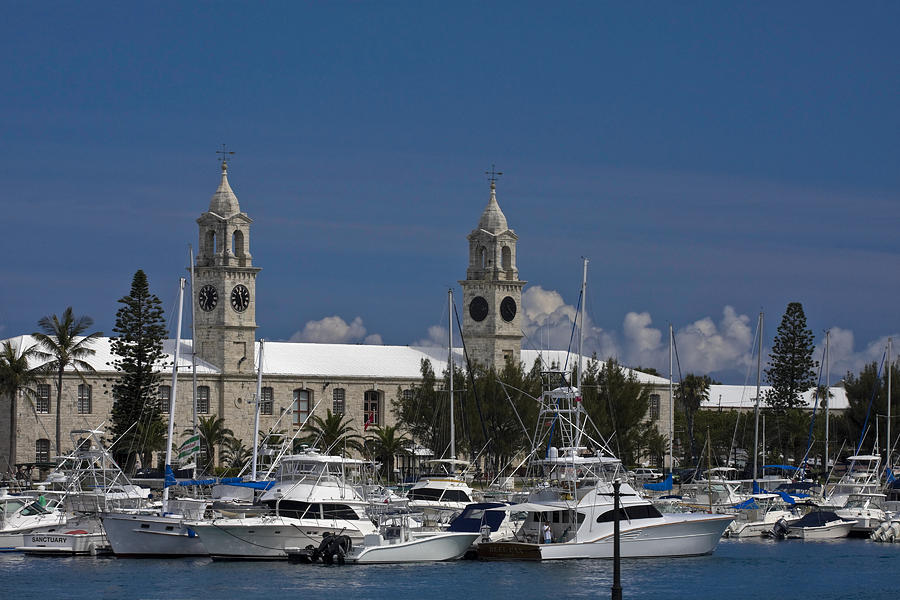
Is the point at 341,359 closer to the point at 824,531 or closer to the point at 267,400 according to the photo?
the point at 267,400

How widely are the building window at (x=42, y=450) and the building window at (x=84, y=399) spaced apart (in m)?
2.64

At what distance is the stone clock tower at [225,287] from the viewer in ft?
297

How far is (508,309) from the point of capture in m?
98.9

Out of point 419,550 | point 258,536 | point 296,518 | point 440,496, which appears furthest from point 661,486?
point 258,536

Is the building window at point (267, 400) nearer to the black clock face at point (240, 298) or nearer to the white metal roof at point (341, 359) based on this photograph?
the white metal roof at point (341, 359)

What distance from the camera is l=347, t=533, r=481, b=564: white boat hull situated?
156 feet

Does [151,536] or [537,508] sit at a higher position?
[537,508]

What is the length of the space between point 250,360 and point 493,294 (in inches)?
630

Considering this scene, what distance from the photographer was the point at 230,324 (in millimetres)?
90875

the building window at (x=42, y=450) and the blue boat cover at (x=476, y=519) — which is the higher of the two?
the building window at (x=42, y=450)

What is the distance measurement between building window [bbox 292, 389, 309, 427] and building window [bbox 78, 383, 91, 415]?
40.6 ft

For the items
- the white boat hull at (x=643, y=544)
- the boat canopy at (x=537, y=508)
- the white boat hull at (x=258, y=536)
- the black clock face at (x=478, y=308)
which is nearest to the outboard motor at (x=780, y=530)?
the white boat hull at (x=643, y=544)

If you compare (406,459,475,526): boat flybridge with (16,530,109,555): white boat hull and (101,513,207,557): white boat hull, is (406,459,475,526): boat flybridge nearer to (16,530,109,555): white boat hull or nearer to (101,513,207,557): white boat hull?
(101,513,207,557): white boat hull

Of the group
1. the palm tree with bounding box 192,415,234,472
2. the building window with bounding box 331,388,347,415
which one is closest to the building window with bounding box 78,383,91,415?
the palm tree with bounding box 192,415,234,472
